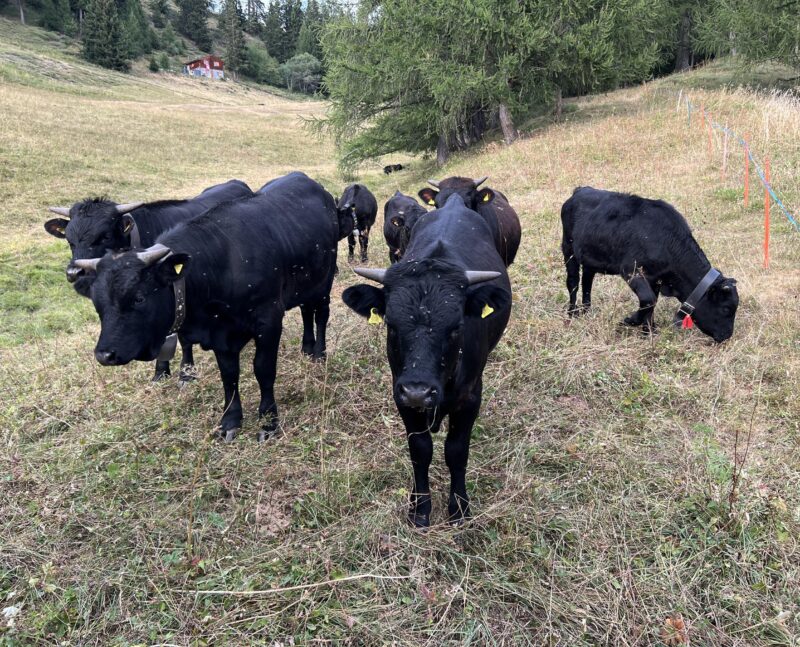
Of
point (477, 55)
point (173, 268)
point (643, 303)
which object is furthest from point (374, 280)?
point (477, 55)

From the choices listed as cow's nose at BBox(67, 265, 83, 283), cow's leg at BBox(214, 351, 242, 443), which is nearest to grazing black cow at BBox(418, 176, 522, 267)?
cow's leg at BBox(214, 351, 242, 443)

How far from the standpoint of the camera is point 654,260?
6406 mm

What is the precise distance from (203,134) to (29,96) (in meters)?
9.73

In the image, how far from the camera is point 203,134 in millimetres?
33688

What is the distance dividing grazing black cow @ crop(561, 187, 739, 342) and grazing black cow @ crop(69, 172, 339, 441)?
342cm

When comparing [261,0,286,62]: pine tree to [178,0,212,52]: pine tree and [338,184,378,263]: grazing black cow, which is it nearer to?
[178,0,212,52]: pine tree

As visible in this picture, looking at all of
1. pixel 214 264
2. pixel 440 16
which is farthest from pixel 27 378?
pixel 440 16

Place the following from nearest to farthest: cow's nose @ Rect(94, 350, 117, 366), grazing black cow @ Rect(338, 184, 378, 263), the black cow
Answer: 1. the black cow
2. cow's nose @ Rect(94, 350, 117, 366)
3. grazing black cow @ Rect(338, 184, 378, 263)

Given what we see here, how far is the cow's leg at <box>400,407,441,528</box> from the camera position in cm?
340

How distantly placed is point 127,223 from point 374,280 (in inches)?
171

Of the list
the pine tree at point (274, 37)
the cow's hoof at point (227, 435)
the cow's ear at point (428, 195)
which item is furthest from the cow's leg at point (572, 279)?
the pine tree at point (274, 37)

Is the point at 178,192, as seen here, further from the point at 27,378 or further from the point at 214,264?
the point at 214,264

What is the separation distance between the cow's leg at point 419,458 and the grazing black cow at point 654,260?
3899 millimetres

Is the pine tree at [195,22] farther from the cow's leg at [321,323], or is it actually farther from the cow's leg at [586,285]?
the cow's leg at [586,285]
